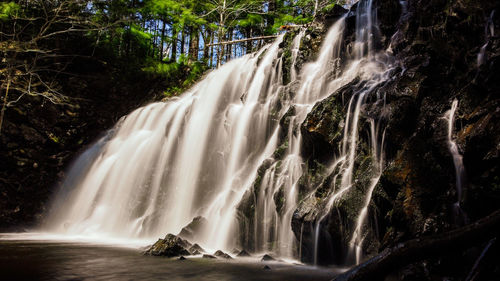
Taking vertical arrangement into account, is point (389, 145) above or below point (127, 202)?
above

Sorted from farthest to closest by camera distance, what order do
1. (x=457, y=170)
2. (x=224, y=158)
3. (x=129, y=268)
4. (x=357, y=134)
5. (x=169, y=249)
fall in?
(x=224, y=158)
(x=357, y=134)
(x=169, y=249)
(x=129, y=268)
(x=457, y=170)

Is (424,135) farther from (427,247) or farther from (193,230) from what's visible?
(193,230)

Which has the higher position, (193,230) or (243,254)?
(193,230)

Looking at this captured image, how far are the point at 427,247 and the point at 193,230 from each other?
6753mm

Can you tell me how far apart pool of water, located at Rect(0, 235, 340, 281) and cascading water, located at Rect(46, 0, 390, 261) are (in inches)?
47.5

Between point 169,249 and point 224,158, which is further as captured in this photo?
A: point 224,158

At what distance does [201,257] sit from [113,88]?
45.2 feet

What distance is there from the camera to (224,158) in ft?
36.1

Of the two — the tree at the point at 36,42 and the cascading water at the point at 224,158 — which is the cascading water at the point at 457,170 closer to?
the cascading water at the point at 224,158

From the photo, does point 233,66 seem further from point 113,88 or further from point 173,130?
point 113,88

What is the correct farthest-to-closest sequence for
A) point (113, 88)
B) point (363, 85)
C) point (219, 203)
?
point (113, 88), point (219, 203), point (363, 85)

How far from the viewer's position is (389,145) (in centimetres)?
621

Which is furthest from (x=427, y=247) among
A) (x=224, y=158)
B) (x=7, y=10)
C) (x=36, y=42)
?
(x=7, y=10)

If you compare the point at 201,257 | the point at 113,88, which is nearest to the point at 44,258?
the point at 201,257
